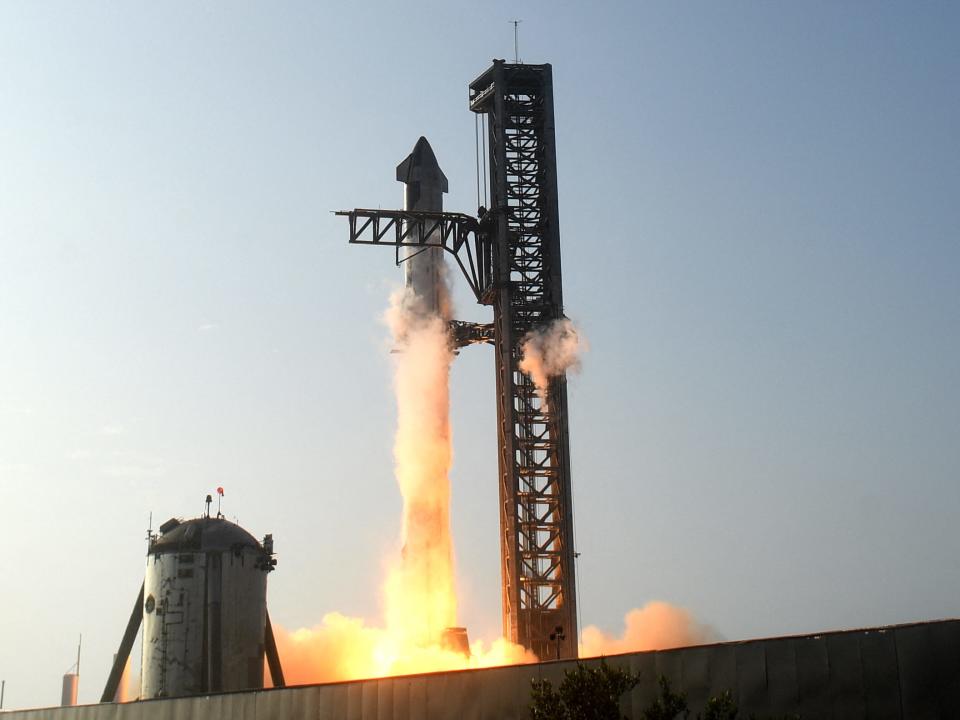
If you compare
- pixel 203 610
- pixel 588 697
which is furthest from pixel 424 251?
pixel 588 697

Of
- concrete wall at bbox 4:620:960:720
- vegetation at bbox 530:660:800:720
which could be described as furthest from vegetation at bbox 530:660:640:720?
concrete wall at bbox 4:620:960:720

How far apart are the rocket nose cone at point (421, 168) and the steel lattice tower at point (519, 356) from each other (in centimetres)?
313

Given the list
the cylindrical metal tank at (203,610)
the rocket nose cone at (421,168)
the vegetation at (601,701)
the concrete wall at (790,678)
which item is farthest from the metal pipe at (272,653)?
the vegetation at (601,701)

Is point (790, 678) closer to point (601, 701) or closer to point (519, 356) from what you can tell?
point (601, 701)

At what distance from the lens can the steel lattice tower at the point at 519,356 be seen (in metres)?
62.5

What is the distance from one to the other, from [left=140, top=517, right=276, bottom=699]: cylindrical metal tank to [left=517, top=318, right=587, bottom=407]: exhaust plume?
16071mm

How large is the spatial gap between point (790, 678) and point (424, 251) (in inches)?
1630

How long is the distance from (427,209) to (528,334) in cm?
878

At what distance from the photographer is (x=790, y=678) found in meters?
28.7

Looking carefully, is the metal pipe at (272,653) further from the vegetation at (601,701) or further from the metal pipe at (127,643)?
the vegetation at (601,701)

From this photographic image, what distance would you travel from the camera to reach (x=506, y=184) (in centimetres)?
6606

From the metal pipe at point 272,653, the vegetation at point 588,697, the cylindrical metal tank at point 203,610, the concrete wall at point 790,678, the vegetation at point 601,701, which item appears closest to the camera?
the concrete wall at point 790,678

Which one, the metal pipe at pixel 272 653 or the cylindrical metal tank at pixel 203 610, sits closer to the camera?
the cylindrical metal tank at pixel 203 610

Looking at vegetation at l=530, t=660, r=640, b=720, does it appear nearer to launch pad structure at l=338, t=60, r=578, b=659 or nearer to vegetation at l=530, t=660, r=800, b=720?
vegetation at l=530, t=660, r=800, b=720
